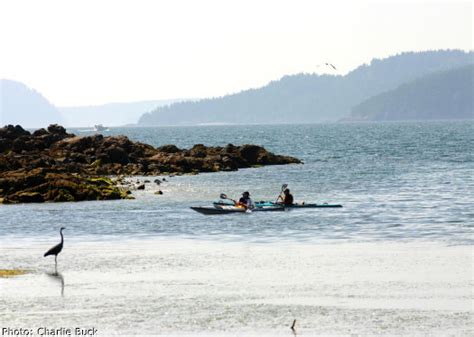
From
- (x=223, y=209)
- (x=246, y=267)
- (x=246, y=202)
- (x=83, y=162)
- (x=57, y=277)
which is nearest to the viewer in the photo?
(x=57, y=277)

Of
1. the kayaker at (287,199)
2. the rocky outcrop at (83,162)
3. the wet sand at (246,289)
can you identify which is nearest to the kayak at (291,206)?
the kayaker at (287,199)

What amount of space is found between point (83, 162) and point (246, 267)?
5154 centimetres

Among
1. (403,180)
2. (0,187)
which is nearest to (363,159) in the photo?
(403,180)

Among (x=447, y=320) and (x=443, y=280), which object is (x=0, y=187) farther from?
(x=447, y=320)

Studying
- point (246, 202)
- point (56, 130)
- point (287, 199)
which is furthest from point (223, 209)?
point (56, 130)

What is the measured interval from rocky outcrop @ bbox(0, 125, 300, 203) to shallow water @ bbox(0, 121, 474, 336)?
254 centimetres

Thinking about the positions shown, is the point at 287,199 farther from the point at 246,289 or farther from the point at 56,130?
the point at 56,130

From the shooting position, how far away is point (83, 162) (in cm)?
8000

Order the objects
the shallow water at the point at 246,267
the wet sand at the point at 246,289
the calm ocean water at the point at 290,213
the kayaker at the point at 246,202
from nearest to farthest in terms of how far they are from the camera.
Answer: the wet sand at the point at 246,289 → the shallow water at the point at 246,267 → the calm ocean water at the point at 290,213 → the kayaker at the point at 246,202

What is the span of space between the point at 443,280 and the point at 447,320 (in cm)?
529

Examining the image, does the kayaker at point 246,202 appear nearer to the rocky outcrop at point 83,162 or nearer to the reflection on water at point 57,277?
the rocky outcrop at point 83,162

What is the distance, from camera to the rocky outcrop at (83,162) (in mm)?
56969

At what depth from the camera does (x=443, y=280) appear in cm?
2747

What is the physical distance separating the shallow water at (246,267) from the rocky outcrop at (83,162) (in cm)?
254
